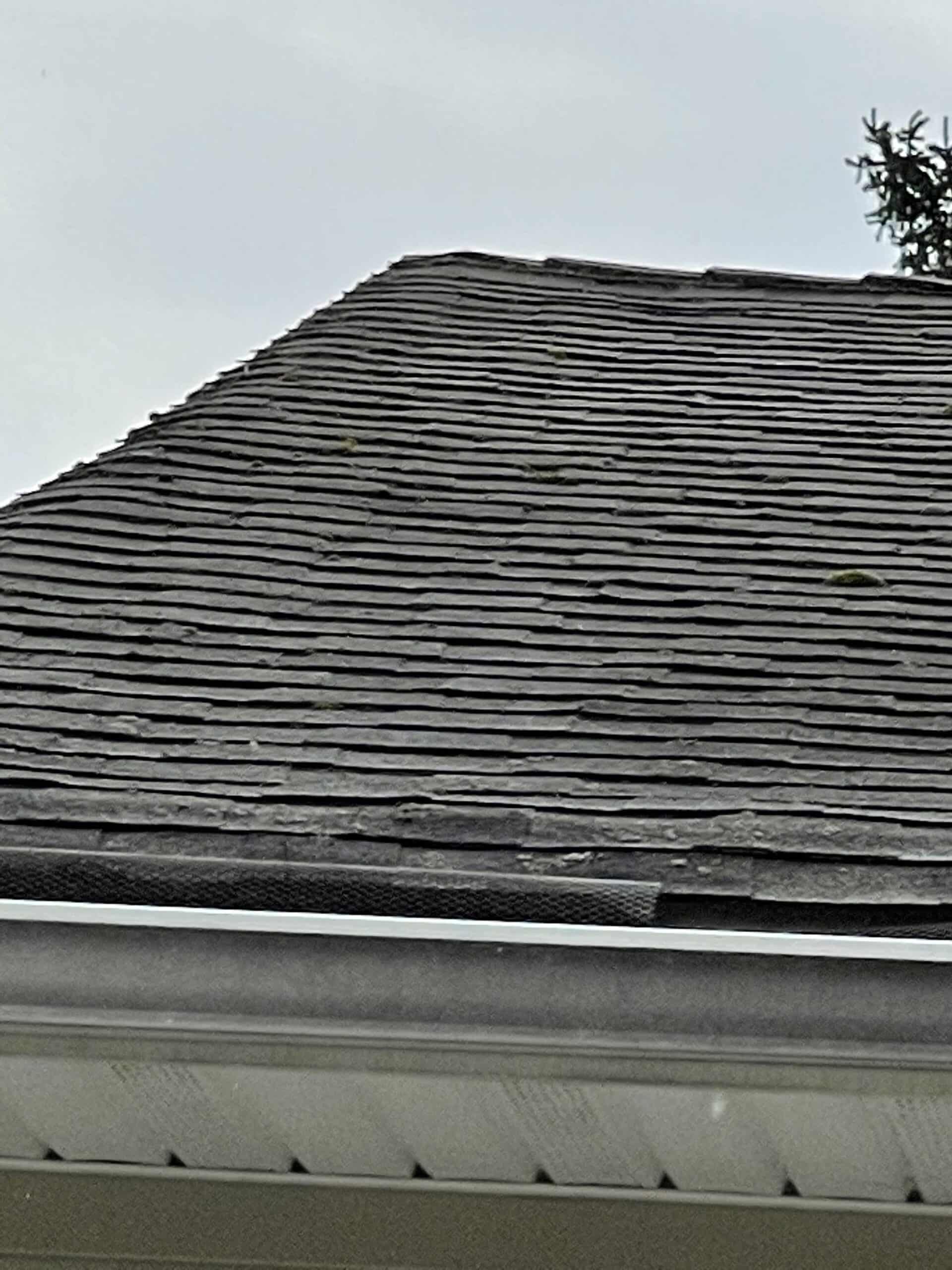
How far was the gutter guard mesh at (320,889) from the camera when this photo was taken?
2791mm

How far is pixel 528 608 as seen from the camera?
4062 millimetres

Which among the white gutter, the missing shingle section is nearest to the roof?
the missing shingle section

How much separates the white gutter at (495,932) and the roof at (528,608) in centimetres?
23

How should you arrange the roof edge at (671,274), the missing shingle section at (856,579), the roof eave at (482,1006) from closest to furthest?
the roof eave at (482,1006), the missing shingle section at (856,579), the roof edge at (671,274)

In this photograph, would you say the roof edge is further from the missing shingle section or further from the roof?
the missing shingle section

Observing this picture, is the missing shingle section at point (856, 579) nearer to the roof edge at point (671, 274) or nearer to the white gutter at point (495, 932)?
the white gutter at point (495, 932)

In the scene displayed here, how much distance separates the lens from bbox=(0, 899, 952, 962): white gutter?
8.33 feet

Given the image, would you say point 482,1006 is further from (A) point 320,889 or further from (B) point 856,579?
(B) point 856,579

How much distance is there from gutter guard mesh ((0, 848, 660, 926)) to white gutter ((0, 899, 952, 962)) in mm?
85

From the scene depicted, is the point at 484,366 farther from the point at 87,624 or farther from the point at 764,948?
the point at 764,948

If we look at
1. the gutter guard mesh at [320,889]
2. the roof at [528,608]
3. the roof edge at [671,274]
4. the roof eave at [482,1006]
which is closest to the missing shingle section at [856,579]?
the roof at [528,608]

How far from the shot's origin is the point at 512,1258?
2.90m

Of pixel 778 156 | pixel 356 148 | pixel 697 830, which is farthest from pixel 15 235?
pixel 697 830

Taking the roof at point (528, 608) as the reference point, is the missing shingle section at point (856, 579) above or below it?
below
